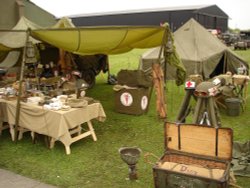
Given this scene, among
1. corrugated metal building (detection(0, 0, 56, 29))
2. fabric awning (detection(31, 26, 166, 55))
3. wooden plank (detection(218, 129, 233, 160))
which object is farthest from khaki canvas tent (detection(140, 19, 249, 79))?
wooden plank (detection(218, 129, 233, 160))

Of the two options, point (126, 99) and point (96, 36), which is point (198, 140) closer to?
point (96, 36)

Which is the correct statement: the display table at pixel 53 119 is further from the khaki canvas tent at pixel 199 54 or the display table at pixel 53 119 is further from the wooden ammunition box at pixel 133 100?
the khaki canvas tent at pixel 199 54

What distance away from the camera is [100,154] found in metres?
6.08

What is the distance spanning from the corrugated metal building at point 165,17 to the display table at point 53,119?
35824mm

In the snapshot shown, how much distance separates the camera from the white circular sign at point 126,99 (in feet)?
28.3

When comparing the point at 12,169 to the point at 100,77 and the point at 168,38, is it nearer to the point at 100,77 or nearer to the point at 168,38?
the point at 168,38

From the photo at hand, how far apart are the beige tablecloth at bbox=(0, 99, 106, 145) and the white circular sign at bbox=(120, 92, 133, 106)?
6.14ft

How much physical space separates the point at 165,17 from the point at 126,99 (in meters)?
35.3

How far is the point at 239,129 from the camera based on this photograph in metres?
7.47

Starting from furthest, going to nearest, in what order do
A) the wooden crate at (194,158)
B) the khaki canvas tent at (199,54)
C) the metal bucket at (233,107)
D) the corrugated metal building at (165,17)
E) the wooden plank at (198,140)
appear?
the corrugated metal building at (165,17) → the khaki canvas tent at (199,54) → the metal bucket at (233,107) → the wooden plank at (198,140) → the wooden crate at (194,158)

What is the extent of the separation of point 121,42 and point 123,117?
242 centimetres

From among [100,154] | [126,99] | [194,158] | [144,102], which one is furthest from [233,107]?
[194,158]

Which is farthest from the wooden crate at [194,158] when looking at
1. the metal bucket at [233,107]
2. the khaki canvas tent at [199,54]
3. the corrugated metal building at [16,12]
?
the corrugated metal building at [16,12]

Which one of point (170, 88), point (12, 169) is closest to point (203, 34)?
point (170, 88)
